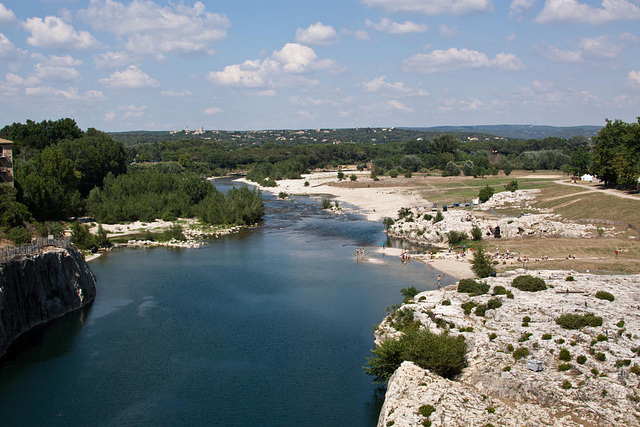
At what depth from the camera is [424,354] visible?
31500mm

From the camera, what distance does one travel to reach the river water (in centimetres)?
3216

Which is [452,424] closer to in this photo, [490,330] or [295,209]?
[490,330]

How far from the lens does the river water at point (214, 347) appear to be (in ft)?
105

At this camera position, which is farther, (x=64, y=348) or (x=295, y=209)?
(x=295, y=209)

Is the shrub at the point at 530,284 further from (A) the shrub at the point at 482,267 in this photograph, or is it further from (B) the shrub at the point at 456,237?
(B) the shrub at the point at 456,237

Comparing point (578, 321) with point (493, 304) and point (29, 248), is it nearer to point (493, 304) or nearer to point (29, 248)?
point (493, 304)

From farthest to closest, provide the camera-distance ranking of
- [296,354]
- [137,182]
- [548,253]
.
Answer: [137,182] < [548,253] < [296,354]

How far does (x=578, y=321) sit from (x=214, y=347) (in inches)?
962

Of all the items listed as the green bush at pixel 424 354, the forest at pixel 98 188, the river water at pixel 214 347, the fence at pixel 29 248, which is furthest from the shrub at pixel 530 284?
the forest at pixel 98 188

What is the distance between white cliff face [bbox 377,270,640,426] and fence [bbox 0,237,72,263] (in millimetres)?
28634

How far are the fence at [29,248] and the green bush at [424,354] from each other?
87.4 feet

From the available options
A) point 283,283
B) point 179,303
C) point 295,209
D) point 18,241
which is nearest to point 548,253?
point 283,283

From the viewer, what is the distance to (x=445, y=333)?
3384 centimetres

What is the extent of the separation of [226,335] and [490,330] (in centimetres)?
1972
